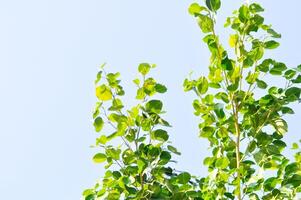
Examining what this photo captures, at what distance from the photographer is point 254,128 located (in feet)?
13.6

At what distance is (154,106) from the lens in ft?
12.8

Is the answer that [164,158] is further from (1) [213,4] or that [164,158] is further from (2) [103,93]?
(1) [213,4]

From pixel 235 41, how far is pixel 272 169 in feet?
3.86

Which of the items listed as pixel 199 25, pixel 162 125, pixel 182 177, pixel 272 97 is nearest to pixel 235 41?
pixel 199 25

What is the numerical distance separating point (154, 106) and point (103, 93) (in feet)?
1.40

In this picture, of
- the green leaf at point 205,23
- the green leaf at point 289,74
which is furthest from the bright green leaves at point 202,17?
the green leaf at point 289,74

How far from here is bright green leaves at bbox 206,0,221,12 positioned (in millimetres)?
4238

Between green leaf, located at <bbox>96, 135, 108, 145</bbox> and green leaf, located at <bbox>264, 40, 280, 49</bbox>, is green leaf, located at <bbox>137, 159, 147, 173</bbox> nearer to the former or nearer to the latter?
green leaf, located at <bbox>96, 135, 108, 145</bbox>

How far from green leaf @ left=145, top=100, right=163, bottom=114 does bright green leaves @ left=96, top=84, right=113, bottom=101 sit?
0.32m

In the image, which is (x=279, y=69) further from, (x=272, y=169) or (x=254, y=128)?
(x=272, y=169)

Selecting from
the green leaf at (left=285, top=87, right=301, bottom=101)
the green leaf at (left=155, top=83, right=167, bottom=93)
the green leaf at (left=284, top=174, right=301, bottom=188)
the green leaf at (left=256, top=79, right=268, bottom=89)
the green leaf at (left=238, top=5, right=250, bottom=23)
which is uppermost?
the green leaf at (left=238, top=5, right=250, bottom=23)

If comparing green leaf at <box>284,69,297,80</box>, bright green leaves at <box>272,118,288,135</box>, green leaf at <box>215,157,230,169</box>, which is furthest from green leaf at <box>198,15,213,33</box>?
green leaf at <box>215,157,230,169</box>

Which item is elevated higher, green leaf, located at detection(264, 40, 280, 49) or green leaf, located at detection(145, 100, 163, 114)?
green leaf, located at detection(264, 40, 280, 49)

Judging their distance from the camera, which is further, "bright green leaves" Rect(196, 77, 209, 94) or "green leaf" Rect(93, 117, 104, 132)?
"bright green leaves" Rect(196, 77, 209, 94)
